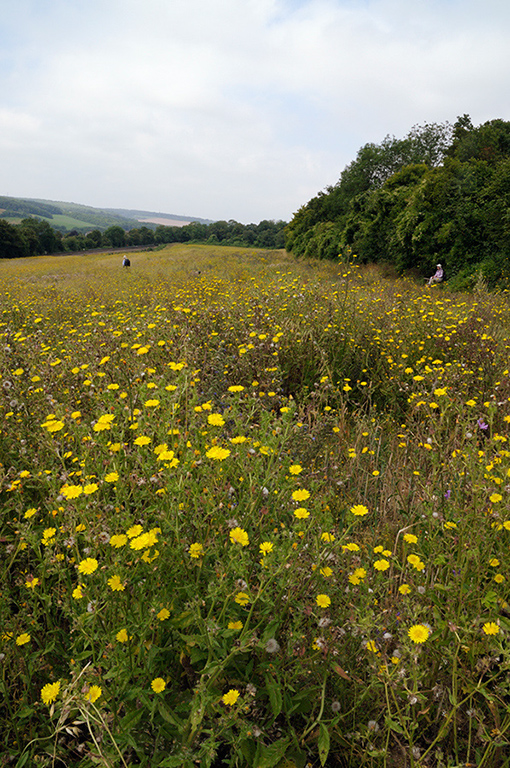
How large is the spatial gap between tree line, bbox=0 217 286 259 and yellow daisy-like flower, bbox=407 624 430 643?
6155cm

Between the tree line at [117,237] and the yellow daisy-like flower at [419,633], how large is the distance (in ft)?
202

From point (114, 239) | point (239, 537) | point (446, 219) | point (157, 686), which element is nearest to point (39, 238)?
point (114, 239)

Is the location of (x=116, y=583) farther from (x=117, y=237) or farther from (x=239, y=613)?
(x=117, y=237)

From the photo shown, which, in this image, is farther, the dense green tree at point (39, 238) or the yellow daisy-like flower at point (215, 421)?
the dense green tree at point (39, 238)

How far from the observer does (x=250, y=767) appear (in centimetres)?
118

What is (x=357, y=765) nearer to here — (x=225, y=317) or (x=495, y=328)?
(x=225, y=317)

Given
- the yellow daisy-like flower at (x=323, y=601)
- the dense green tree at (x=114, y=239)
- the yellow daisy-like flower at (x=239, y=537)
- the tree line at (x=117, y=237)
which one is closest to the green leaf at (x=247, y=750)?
the yellow daisy-like flower at (x=323, y=601)

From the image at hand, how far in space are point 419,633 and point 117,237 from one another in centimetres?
8472

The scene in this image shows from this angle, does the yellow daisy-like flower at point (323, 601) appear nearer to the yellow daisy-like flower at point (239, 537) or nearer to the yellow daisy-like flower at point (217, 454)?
the yellow daisy-like flower at point (239, 537)

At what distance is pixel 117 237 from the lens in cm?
7575

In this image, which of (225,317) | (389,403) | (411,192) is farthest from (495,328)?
(411,192)

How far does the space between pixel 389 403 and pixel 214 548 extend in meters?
3.48

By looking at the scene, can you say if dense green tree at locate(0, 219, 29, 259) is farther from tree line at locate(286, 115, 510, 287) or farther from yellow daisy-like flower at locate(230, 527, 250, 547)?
yellow daisy-like flower at locate(230, 527, 250, 547)

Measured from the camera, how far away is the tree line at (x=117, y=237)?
52.4 meters
